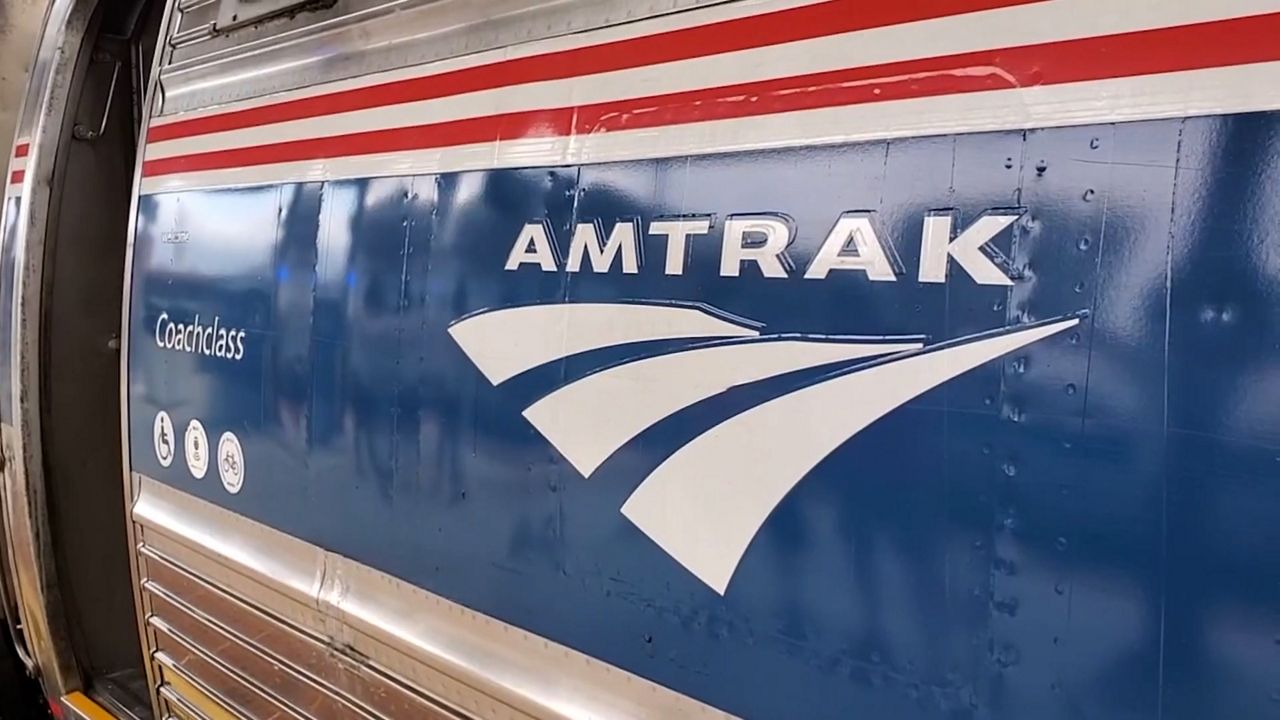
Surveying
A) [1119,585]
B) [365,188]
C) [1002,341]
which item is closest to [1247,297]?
[1002,341]

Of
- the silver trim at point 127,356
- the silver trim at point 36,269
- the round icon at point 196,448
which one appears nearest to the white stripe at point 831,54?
the round icon at point 196,448

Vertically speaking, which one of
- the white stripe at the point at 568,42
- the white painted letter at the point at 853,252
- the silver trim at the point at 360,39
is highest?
the silver trim at the point at 360,39

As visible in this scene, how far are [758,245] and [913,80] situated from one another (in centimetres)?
34

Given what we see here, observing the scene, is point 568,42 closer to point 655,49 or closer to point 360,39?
point 655,49

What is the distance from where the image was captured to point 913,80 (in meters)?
1.38

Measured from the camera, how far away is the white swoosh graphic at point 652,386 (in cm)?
147

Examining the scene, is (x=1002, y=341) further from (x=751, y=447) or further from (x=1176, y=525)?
(x=751, y=447)

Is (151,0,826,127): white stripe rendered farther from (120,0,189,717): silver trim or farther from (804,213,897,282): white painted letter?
(120,0,189,717): silver trim

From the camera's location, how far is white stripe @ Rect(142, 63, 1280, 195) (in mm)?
1135

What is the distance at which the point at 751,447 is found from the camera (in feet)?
5.08

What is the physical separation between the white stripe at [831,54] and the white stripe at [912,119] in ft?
0.23

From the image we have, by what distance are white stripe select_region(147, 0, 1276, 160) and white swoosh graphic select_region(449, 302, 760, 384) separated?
0.40 m

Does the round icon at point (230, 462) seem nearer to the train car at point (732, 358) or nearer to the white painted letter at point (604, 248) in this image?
the train car at point (732, 358)

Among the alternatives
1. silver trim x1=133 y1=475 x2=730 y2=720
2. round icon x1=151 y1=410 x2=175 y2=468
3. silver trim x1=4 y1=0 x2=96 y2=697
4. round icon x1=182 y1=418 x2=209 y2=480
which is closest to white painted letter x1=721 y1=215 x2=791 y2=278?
silver trim x1=133 y1=475 x2=730 y2=720
